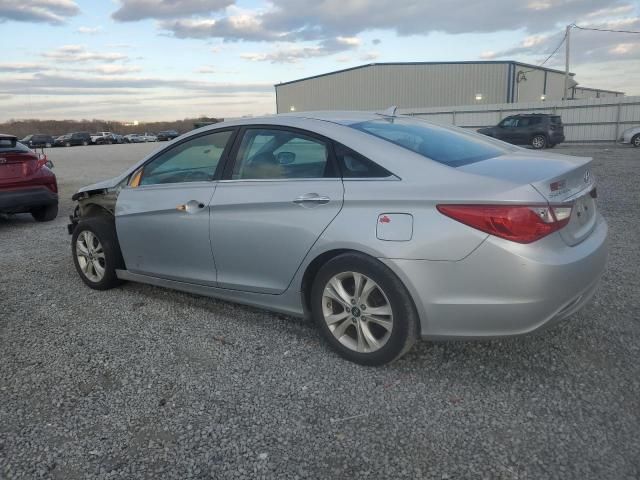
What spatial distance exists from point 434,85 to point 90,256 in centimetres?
3947

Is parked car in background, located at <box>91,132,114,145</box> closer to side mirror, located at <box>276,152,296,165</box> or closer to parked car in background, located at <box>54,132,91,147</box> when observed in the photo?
parked car in background, located at <box>54,132,91,147</box>

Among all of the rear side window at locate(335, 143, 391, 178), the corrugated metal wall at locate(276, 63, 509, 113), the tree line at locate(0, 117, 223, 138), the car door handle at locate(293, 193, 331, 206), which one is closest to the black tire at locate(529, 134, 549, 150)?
the corrugated metal wall at locate(276, 63, 509, 113)

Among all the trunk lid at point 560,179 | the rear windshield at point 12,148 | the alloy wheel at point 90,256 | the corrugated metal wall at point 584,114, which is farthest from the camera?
the corrugated metal wall at point 584,114

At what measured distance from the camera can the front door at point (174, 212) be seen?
3.91 meters

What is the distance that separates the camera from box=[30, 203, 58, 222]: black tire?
340 inches

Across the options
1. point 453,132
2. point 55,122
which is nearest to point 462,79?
point 453,132

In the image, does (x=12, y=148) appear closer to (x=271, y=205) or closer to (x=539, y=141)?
(x=271, y=205)

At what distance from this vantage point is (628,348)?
336 cm

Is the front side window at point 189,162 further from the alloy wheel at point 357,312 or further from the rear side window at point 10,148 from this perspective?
the rear side window at point 10,148

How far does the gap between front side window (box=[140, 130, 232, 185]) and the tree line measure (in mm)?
88152

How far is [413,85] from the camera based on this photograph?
4156 cm

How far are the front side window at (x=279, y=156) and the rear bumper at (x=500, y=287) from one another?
2.85 feet

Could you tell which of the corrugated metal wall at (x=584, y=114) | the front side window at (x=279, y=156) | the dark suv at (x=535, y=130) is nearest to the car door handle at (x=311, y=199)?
the front side window at (x=279, y=156)

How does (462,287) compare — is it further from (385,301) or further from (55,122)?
Answer: (55,122)
